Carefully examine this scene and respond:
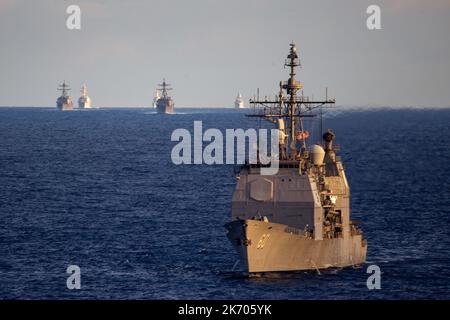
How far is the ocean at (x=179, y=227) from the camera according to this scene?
57.1 metres

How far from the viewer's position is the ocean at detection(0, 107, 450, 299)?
57125 millimetres

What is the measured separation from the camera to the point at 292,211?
60.4 m

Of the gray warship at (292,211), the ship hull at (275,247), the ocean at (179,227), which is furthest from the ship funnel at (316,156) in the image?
the ocean at (179,227)

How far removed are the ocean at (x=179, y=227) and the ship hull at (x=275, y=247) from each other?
2.76 feet

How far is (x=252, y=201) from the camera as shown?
6047cm

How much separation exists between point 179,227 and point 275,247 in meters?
20.2

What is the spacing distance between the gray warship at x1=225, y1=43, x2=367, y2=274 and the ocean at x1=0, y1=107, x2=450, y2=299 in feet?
3.63

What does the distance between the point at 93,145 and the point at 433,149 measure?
196 feet
